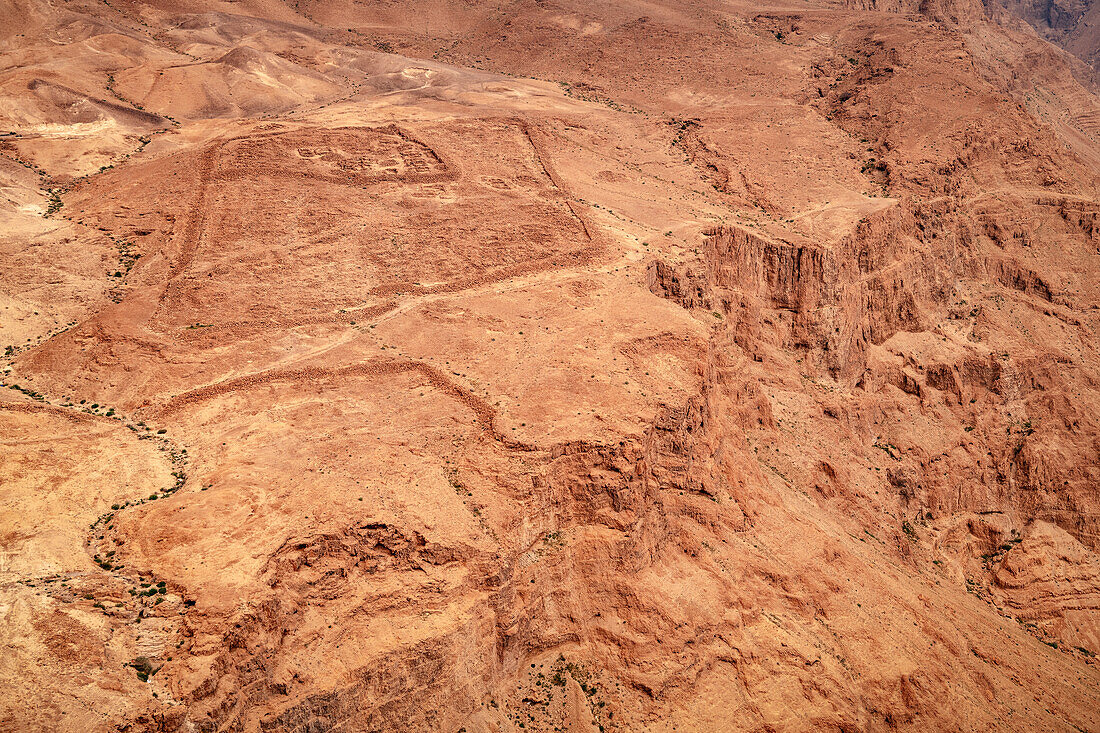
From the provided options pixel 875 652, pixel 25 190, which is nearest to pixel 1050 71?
pixel 875 652

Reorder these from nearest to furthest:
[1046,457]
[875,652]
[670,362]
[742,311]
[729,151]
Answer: [875,652]
[670,362]
[742,311]
[1046,457]
[729,151]

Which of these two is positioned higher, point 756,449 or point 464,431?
point 464,431

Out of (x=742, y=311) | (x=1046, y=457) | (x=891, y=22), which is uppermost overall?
(x=891, y=22)

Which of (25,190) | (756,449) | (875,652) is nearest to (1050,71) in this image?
(756,449)

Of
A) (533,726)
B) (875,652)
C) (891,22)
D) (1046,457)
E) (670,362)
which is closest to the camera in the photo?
(533,726)

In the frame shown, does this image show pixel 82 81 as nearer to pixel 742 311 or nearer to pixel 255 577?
pixel 255 577

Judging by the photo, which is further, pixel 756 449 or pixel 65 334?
pixel 756 449

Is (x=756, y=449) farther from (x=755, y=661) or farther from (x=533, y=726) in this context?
(x=533, y=726)
